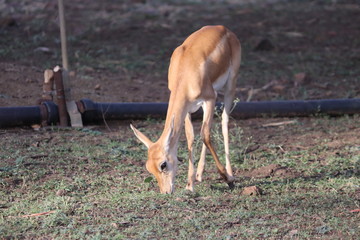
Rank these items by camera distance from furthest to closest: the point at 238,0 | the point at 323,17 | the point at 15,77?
the point at 238,0
the point at 323,17
the point at 15,77

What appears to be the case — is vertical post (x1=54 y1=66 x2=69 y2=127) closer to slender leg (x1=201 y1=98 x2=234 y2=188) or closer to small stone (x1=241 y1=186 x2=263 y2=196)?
slender leg (x1=201 y1=98 x2=234 y2=188)

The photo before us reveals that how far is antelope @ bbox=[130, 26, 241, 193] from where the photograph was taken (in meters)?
6.68

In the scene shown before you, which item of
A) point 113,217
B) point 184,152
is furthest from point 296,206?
point 184,152

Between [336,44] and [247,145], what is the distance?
899 centimetres

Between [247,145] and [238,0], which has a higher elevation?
[247,145]

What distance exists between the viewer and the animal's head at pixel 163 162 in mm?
6574

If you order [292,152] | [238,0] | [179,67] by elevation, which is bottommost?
[238,0]

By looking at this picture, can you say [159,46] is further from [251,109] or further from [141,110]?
[141,110]

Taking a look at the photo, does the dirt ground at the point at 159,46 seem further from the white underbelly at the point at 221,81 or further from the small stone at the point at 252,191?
the small stone at the point at 252,191

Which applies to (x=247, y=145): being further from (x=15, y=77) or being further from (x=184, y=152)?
(x=15, y=77)

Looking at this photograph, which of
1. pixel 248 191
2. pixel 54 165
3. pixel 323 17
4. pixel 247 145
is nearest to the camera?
pixel 248 191

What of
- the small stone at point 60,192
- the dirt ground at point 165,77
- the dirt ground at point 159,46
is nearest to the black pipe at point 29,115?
the dirt ground at point 165,77

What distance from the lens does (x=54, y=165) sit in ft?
26.1

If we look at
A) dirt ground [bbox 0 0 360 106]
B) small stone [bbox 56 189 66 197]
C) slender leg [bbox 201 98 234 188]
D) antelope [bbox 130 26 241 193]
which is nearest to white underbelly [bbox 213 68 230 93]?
antelope [bbox 130 26 241 193]
